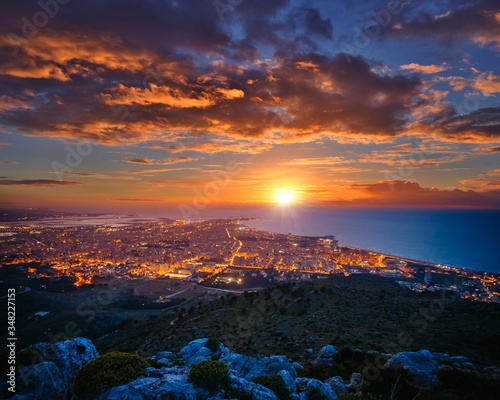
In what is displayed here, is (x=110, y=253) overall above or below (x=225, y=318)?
below

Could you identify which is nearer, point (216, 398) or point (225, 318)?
point (216, 398)

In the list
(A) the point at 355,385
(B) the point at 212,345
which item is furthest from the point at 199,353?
(A) the point at 355,385

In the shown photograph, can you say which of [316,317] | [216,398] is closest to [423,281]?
[316,317]

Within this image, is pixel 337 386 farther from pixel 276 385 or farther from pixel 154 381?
pixel 154 381

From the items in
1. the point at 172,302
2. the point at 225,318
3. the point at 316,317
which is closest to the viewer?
the point at 316,317

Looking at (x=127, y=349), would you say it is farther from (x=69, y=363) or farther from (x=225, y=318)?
(x=69, y=363)
